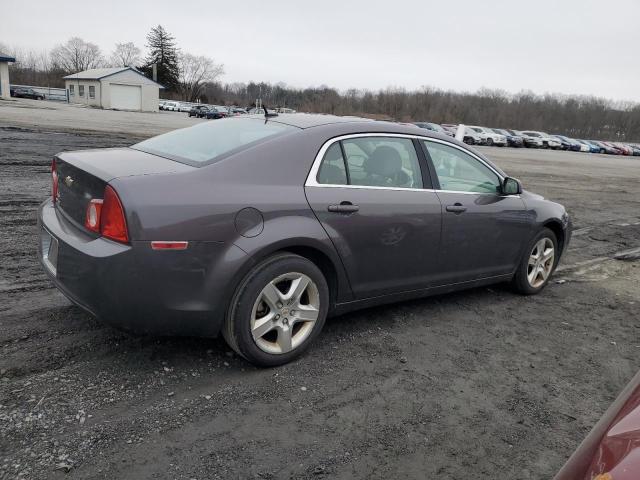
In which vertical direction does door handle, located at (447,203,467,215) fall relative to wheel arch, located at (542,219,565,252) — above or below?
above

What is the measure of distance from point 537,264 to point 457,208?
5.06 ft

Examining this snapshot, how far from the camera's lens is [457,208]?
4.27m

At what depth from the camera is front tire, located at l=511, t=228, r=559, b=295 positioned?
16.8 feet

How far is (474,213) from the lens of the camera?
14.5ft

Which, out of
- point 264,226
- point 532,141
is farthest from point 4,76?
point 264,226

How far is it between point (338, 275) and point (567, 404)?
168 cm

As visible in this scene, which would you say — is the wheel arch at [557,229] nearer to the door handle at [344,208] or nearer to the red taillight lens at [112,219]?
the door handle at [344,208]

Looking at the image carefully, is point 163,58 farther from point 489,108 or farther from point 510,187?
point 510,187

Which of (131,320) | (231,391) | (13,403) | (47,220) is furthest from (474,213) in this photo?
(13,403)

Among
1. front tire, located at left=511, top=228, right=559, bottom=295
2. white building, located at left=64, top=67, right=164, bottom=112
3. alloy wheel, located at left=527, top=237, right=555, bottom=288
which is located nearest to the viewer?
front tire, located at left=511, top=228, right=559, bottom=295

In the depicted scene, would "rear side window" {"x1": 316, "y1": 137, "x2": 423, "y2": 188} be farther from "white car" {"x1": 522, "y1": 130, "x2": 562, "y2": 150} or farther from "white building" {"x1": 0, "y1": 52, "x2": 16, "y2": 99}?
"white building" {"x1": 0, "y1": 52, "x2": 16, "y2": 99}

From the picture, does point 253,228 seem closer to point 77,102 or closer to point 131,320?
point 131,320

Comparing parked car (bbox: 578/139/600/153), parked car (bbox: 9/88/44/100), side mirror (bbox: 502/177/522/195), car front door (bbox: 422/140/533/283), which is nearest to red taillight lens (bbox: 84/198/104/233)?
car front door (bbox: 422/140/533/283)

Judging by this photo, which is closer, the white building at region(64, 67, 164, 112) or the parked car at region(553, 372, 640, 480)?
the parked car at region(553, 372, 640, 480)
